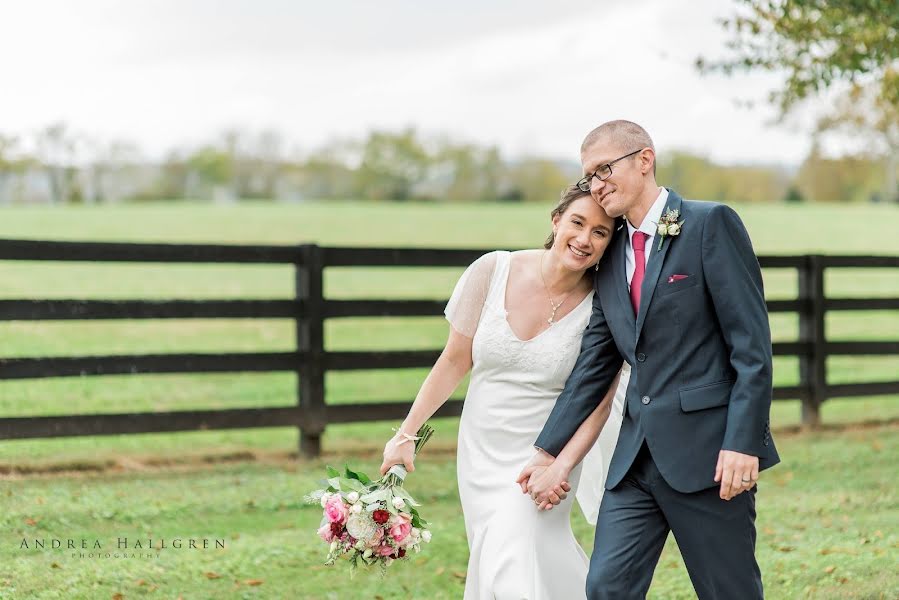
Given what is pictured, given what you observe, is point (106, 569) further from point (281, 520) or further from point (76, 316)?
point (76, 316)

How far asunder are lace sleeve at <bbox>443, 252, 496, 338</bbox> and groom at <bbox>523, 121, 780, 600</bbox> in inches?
29.2

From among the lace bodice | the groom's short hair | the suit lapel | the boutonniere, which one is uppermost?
the groom's short hair

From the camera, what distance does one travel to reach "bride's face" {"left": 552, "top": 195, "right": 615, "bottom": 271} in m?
3.70

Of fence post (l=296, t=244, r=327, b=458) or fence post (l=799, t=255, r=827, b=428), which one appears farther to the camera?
fence post (l=799, t=255, r=827, b=428)

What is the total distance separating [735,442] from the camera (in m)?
3.28

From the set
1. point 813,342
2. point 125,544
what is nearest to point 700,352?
point 125,544

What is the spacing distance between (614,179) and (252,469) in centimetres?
533

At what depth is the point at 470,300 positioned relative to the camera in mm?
4203

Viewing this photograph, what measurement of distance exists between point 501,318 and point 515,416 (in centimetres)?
37

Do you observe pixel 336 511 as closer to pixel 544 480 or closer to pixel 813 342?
pixel 544 480

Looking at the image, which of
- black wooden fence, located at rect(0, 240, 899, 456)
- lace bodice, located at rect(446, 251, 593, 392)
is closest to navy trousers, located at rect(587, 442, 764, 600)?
lace bodice, located at rect(446, 251, 593, 392)

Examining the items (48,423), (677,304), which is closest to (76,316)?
(48,423)

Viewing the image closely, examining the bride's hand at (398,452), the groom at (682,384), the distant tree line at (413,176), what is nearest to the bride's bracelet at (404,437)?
the bride's hand at (398,452)

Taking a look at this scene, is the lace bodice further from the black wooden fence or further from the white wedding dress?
the black wooden fence
